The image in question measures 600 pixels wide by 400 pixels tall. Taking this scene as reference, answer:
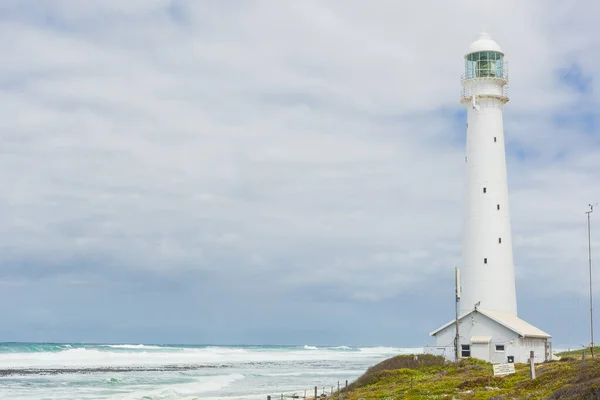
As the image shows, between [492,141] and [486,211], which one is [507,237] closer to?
[486,211]

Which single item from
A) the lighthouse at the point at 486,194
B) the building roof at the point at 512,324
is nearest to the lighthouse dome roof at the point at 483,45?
the lighthouse at the point at 486,194

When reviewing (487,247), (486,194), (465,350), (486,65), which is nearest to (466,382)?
(465,350)

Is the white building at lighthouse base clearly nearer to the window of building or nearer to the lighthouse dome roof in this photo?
the window of building

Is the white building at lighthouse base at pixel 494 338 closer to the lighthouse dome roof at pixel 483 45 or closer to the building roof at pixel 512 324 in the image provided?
the building roof at pixel 512 324

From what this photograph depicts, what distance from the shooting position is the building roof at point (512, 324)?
2881 centimetres

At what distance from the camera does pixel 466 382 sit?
21016 millimetres

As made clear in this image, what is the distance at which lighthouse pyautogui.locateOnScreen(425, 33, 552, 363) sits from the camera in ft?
96.5

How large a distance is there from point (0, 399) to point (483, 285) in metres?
21.4

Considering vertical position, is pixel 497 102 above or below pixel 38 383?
above

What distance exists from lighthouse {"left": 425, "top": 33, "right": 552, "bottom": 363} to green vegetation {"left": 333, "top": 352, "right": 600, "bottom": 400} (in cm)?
151

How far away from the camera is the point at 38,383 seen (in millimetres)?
39750

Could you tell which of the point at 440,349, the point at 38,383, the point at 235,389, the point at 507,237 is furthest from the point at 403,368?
the point at 38,383

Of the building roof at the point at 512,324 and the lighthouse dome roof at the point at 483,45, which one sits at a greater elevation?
the lighthouse dome roof at the point at 483,45

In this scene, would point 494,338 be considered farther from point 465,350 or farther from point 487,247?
point 487,247
